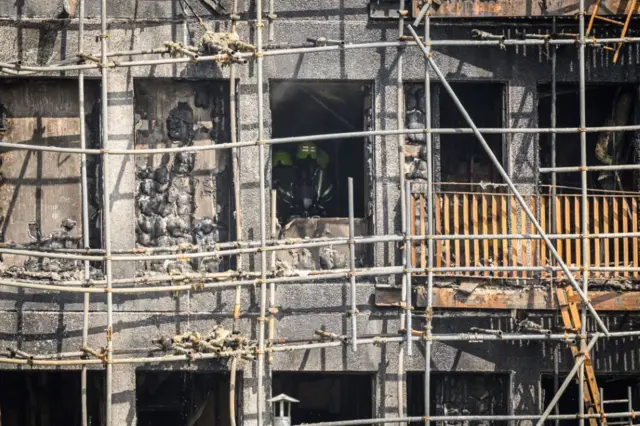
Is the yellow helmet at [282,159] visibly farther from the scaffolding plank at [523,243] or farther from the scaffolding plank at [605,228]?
the scaffolding plank at [605,228]

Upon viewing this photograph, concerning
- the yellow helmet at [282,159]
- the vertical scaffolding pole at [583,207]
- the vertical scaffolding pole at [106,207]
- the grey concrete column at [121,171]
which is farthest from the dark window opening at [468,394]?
the grey concrete column at [121,171]

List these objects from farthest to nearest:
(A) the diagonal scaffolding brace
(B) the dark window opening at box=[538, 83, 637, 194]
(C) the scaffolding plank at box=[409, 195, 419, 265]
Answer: (B) the dark window opening at box=[538, 83, 637, 194], (C) the scaffolding plank at box=[409, 195, 419, 265], (A) the diagonal scaffolding brace

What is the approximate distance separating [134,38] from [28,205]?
3.36 meters

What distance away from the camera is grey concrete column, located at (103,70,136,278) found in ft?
87.7

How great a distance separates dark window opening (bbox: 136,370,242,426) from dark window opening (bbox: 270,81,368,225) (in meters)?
3.37

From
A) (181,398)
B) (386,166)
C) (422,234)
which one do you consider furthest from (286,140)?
(181,398)

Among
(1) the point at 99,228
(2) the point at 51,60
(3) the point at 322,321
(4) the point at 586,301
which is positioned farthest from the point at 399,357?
(2) the point at 51,60

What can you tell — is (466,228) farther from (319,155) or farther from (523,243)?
(319,155)

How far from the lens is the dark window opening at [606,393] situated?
1095 inches

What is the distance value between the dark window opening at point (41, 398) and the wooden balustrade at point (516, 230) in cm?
697

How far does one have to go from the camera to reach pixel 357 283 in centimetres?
2689

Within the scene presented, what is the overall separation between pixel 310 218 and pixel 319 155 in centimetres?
171

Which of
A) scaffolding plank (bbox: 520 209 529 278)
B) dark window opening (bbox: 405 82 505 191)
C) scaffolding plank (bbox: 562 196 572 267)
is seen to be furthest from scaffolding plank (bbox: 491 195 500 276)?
scaffolding plank (bbox: 562 196 572 267)

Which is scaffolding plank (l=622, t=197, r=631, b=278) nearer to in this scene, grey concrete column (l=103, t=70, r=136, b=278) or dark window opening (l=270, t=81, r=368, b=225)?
dark window opening (l=270, t=81, r=368, b=225)
